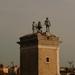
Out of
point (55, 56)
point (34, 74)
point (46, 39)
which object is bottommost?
point (34, 74)

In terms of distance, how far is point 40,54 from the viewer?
19578mm

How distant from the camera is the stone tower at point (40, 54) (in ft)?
64.3

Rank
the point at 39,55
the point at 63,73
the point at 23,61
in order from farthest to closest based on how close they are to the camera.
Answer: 1. the point at 63,73
2. the point at 23,61
3. the point at 39,55

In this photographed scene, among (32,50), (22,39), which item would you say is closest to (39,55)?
(32,50)

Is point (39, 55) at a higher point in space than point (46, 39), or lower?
lower

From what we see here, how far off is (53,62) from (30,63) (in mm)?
1721

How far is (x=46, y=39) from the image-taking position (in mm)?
20125

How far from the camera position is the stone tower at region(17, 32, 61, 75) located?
19.6 metres

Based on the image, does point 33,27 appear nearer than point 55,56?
No

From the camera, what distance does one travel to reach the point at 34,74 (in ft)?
64.7

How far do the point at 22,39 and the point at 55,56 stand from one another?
2.99 meters

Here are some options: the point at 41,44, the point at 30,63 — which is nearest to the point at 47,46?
the point at 41,44

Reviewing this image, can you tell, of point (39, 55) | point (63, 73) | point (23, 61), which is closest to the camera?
point (39, 55)

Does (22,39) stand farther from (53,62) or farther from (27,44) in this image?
(53,62)
